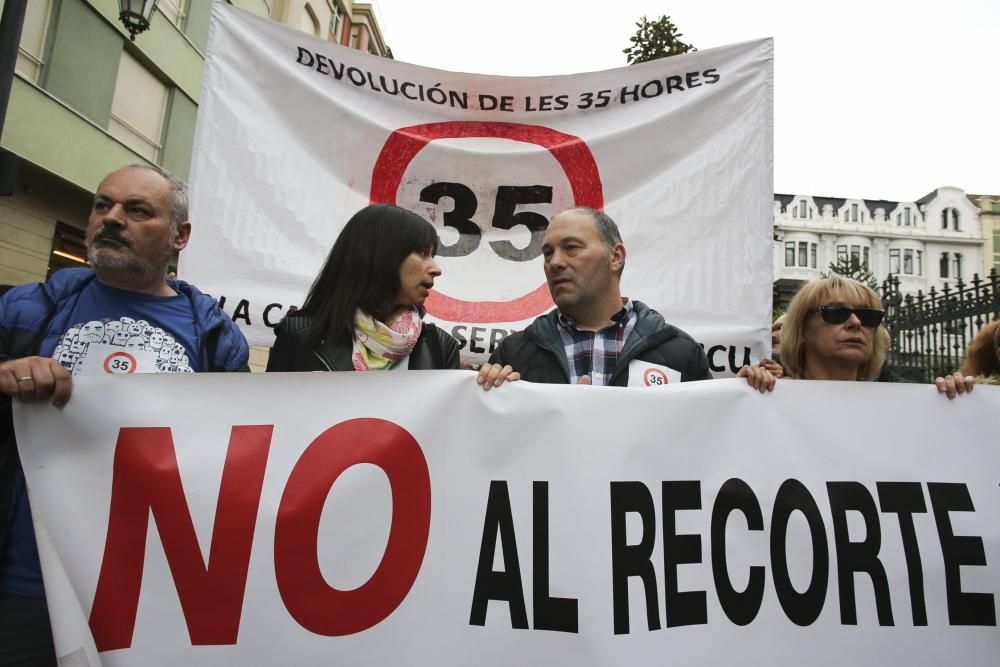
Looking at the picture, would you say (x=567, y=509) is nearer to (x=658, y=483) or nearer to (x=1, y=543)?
(x=658, y=483)

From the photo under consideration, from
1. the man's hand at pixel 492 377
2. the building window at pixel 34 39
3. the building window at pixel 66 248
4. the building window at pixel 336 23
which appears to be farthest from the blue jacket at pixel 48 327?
the building window at pixel 336 23

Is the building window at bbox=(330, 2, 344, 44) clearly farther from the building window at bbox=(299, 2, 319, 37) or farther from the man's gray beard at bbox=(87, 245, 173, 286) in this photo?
the man's gray beard at bbox=(87, 245, 173, 286)

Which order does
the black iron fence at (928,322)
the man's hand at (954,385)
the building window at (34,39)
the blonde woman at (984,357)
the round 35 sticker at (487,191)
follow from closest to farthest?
the man's hand at (954,385) → the blonde woman at (984,357) → the round 35 sticker at (487,191) → the black iron fence at (928,322) → the building window at (34,39)

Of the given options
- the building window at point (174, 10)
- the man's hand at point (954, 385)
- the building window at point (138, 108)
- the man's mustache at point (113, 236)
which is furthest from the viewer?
the building window at point (174, 10)

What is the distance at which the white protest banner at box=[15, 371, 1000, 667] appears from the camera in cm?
155

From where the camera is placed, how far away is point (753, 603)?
1.62 metres

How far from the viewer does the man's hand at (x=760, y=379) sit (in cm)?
184

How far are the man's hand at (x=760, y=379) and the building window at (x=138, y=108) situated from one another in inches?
399

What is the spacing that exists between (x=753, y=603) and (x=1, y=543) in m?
1.85

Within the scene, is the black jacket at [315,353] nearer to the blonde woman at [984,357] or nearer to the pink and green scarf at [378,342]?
the pink and green scarf at [378,342]

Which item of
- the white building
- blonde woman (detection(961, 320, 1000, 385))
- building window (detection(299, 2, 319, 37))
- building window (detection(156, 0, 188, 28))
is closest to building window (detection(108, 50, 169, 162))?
building window (detection(156, 0, 188, 28))

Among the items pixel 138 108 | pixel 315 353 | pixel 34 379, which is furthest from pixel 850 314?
pixel 138 108

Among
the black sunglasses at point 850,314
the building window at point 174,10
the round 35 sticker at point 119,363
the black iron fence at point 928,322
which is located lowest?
the round 35 sticker at point 119,363

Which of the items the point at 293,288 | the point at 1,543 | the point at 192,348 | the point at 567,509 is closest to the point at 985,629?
the point at 567,509
